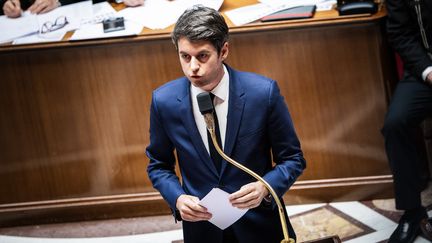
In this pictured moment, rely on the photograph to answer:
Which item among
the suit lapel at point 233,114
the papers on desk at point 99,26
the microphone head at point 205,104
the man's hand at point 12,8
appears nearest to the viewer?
the microphone head at point 205,104

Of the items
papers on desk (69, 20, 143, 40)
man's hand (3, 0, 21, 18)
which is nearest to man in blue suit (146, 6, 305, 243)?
papers on desk (69, 20, 143, 40)

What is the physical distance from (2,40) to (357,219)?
8.09ft

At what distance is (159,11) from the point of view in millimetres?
4715

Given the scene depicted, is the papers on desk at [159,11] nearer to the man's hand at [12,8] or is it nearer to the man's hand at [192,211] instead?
the man's hand at [12,8]

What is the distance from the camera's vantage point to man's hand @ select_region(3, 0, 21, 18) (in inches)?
185

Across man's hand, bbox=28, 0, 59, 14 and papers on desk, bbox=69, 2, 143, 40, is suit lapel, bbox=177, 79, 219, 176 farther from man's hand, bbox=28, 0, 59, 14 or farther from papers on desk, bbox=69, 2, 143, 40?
man's hand, bbox=28, 0, 59, 14

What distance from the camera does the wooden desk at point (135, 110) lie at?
4465mm

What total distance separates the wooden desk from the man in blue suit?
1.77 meters

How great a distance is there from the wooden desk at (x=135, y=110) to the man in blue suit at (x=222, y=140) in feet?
5.80

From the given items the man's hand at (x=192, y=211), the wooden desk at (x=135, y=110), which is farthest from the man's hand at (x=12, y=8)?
the man's hand at (x=192, y=211)

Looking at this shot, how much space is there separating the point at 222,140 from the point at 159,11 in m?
2.20

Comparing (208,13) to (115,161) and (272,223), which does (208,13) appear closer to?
(272,223)

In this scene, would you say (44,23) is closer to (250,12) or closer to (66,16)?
(66,16)

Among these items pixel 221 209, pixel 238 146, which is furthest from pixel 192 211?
pixel 238 146
